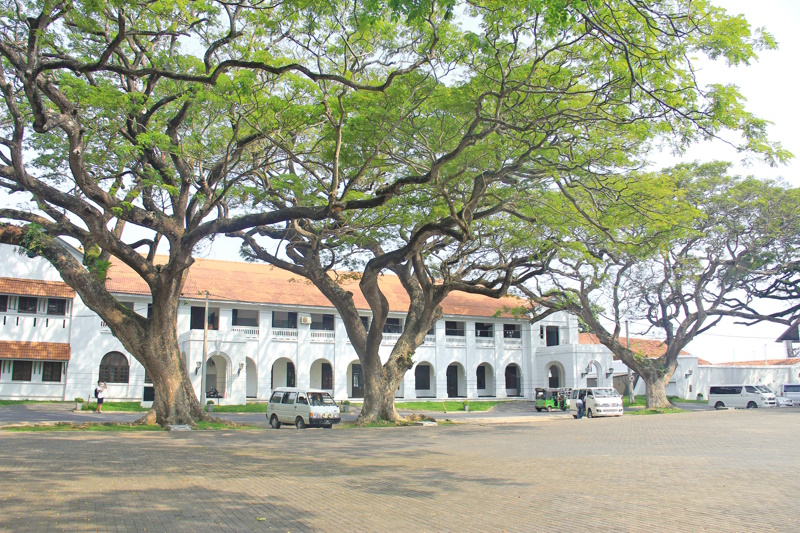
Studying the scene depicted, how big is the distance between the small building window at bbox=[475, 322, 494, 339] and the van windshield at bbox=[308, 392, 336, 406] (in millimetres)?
23258

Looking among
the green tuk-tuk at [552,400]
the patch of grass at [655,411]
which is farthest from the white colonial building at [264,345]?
the patch of grass at [655,411]

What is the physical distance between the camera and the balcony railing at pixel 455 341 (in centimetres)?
4250

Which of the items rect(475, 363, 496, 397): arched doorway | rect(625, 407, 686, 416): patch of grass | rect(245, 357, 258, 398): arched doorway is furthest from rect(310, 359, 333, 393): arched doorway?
rect(625, 407, 686, 416): patch of grass

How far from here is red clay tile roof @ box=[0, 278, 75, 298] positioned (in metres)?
30.7

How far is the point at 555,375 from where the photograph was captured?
4797 cm

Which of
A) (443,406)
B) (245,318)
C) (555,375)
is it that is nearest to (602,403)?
(443,406)

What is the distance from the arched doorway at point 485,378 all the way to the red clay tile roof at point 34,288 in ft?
88.4

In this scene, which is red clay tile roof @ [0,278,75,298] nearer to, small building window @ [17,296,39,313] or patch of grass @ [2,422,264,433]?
small building window @ [17,296,39,313]

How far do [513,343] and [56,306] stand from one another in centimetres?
2901

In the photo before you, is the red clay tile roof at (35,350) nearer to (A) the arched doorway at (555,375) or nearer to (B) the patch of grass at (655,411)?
(B) the patch of grass at (655,411)

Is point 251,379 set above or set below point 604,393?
above

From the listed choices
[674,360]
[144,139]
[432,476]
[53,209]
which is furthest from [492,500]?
[674,360]

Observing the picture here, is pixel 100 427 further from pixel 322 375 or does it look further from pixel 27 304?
pixel 322 375

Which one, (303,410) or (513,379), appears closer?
(303,410)
